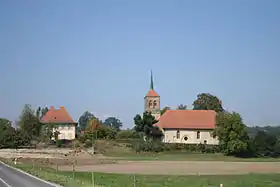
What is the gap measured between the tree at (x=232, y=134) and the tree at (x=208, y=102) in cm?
3881

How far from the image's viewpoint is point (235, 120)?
10288 centimetres

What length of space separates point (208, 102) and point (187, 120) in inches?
980

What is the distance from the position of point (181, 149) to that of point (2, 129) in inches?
1553

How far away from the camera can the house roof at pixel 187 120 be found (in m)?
120

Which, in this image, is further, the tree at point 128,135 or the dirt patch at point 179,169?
the tree at point 128,135

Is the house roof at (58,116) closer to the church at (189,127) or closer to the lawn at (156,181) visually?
the church at (189,127)

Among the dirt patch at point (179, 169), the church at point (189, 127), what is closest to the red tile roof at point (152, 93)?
the church at point (189, 127)

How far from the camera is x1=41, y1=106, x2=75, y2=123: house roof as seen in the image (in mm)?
129875

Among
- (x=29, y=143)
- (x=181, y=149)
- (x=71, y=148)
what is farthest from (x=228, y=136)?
(x=29, y=143)

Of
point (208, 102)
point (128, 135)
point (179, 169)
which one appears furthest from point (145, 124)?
point (179, 169)

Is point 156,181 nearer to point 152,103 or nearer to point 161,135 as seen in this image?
point 161,135

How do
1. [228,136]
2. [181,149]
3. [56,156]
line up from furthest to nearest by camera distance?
[181,149] < [228,136] < [56,156]

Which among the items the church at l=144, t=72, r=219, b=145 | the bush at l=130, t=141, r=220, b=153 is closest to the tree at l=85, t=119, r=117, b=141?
the church at l=144, t=72, r=219, b=145

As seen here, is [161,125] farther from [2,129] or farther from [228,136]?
[2,129]
